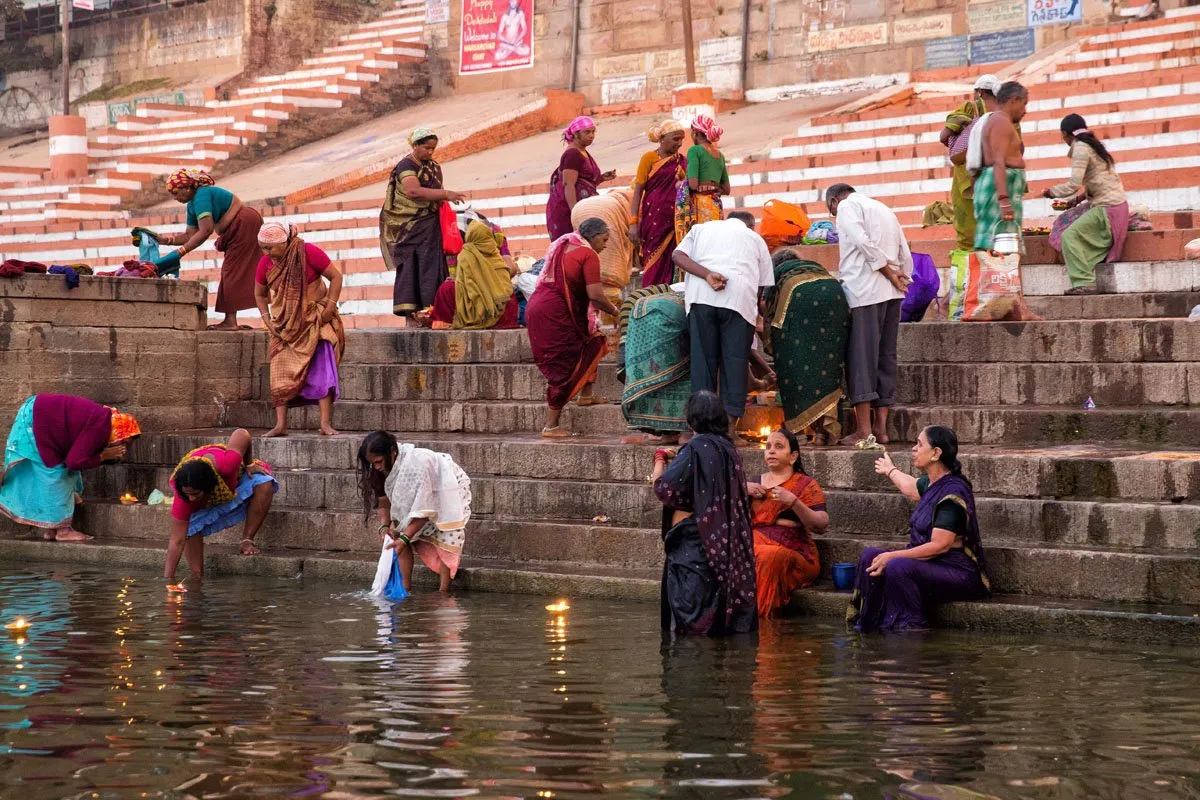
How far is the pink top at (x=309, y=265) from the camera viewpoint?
33.4 ft

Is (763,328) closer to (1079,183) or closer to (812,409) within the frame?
(812,409)

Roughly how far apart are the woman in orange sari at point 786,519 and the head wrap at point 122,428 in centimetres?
480

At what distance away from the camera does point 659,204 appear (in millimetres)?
10578

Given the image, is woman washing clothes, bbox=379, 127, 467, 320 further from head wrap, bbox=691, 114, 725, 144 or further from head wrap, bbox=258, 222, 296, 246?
head wrap, bbox=691, 114, 725, 144

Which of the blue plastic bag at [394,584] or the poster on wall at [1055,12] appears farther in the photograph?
the poster on wall at [1055,12]

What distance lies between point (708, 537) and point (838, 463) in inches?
59.4

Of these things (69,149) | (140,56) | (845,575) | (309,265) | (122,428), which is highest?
(140,56)

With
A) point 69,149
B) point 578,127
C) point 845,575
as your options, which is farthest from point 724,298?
point 69,149

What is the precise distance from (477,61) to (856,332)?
18795 millimetres

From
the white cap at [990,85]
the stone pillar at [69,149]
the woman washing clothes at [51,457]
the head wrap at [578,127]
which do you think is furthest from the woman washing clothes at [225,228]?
the stone pillar at [69,149]

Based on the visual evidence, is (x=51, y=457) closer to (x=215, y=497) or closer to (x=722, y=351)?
(x=215, y=497)

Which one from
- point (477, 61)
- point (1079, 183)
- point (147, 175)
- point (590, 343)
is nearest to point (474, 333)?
point (590, 343)

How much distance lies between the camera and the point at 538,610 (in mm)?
7465

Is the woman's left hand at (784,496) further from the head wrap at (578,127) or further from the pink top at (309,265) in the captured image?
the head wrap at (578,127)
